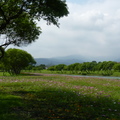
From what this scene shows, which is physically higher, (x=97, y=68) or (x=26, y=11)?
(x=26, y=11)

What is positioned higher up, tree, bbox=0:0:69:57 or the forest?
tree, bbox=0:0:69:57

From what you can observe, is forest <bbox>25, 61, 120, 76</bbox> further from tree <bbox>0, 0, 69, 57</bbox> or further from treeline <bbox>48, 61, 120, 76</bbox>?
tree <bbox>0, 0, 69, 57</bbox>

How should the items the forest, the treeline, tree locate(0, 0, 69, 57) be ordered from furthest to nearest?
the treeline → the forest → tree locate(0, 0, 69, 57)

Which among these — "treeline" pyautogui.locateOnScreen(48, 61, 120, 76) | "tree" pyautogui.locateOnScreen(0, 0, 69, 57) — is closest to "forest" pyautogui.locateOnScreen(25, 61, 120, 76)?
"treeline" pyautogui.locateOnScreen(48, 61, 120, 76)

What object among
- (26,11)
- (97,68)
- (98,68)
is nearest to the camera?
(26,11)

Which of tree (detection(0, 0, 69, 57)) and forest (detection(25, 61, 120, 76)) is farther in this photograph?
forest (detection(25, 61, 120, 76))

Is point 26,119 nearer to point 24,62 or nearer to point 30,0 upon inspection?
point 30,0

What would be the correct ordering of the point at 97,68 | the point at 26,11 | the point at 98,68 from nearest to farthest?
the point at 26,11 → the point at 98,68 → the point at 97,68

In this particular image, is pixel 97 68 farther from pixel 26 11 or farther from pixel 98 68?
pixel 26 11

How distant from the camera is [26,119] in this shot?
264 inches

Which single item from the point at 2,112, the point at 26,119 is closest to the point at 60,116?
the point at 26,119

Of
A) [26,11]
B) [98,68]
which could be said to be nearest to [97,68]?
[98,68]

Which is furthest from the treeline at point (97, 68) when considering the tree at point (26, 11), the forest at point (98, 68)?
the tree at point (26, 11)

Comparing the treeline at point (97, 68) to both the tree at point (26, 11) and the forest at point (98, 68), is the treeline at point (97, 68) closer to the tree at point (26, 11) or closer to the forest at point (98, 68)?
the forest at point (98, 68)
